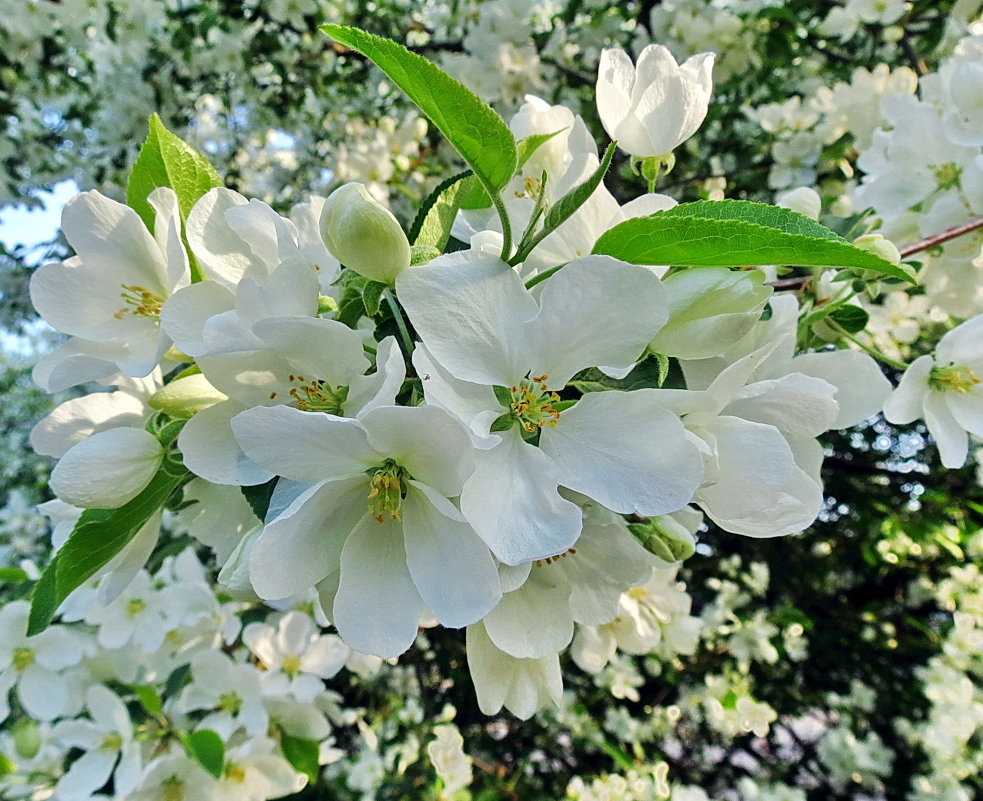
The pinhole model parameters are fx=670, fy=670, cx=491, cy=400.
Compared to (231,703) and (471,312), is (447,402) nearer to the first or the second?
(471,312)

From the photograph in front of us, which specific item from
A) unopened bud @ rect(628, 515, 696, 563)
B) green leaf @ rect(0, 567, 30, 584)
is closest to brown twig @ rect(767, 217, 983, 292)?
unopened bud @ rect(628, 515, 696, 563)

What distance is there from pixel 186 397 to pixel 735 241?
53 cm

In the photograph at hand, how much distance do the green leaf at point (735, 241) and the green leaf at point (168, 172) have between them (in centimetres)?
47

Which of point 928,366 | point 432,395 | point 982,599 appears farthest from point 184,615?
point 982,599

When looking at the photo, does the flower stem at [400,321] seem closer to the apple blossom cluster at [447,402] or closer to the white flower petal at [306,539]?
the apple blossom cluster at [447,402]

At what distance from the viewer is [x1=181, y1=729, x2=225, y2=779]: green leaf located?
1.29 meters

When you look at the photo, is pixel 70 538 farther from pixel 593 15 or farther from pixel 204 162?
pixel 593 15

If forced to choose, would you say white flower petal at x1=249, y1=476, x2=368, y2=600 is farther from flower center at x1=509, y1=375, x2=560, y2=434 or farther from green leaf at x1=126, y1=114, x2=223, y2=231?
green leaf at x1=126, y1=114, x2=223, y2=231

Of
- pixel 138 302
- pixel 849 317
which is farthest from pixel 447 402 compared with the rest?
pixel 849 317

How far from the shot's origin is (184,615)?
1694 millimetres

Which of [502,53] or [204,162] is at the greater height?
[204,162]

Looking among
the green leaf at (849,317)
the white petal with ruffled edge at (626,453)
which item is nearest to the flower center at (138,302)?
the white petal with ruffled edge at (626,453)

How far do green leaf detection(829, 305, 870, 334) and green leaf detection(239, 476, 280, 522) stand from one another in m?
0.77

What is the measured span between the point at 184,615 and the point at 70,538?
1130mm
